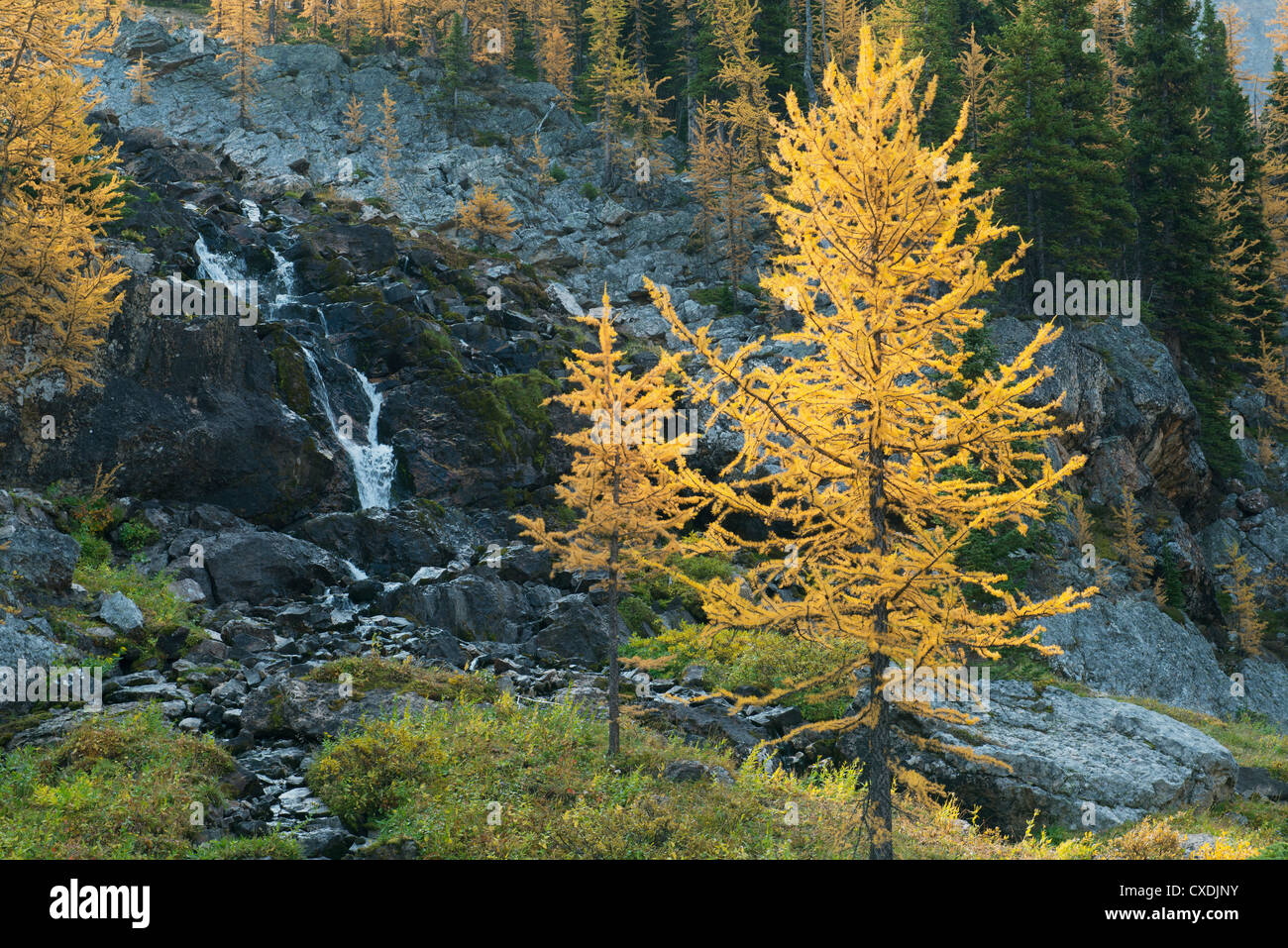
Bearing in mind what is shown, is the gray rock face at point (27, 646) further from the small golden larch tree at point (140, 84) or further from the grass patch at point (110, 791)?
the small golden larch tree at point (140, 84)

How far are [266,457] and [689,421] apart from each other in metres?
14.2

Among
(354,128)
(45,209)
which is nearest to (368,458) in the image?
(45,209)

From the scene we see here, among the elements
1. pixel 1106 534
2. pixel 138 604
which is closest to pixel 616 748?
pixel 138 604

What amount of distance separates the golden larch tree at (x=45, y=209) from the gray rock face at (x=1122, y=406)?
95.7 feet

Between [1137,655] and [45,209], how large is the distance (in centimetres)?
3262

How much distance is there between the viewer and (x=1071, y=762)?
48.8 feet

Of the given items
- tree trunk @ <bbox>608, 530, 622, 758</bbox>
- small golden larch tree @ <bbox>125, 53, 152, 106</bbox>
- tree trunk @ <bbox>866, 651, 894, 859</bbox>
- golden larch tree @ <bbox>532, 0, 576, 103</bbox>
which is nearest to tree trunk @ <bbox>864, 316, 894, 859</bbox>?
tree trunk @ <bbox>866, 651, 894, 859</bbox>

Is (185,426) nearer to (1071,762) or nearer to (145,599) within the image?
(145,599)

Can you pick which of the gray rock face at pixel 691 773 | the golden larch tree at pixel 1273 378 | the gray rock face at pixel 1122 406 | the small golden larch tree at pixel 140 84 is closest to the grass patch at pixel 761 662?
the gray rock face at pixel 691 773

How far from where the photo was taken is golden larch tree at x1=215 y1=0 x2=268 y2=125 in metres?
50.2

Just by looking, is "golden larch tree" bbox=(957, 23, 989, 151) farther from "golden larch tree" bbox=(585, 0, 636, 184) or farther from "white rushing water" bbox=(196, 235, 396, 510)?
"white rushing water" bbox=(196, 235, 396, 510)

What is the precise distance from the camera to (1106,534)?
28.6 metres
